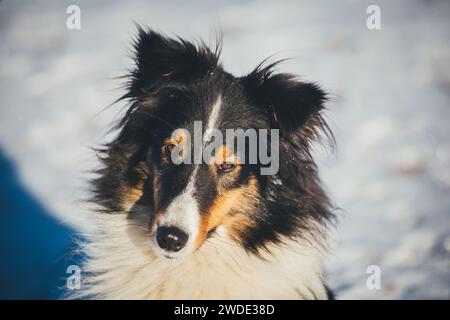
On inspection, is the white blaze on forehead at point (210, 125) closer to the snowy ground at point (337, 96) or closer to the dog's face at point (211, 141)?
the dog's face at point (211, 141)

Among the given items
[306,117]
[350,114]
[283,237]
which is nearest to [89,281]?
→ [283,237]

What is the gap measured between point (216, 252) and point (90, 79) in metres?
2.16

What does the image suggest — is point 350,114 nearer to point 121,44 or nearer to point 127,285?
point 121,44

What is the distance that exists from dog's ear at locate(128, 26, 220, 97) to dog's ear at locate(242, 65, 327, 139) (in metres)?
0.27

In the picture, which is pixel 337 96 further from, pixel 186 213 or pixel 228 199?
pixel 186 213

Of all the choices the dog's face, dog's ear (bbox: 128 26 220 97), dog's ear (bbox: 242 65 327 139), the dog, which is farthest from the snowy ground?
dog's ear (bbox: 242 65 327 139)

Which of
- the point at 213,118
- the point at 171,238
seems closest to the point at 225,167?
the point at 213,118

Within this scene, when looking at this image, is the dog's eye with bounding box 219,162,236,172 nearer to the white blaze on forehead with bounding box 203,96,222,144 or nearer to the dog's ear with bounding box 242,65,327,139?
the white blaze on forehead with bounding box 203,96,222,144

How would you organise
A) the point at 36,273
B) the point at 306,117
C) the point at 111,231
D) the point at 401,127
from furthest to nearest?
the point at 401,127, the point at 36,273, the point at 111,231, the point at 306,117

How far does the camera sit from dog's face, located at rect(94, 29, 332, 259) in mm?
2471

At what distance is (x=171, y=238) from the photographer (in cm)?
225

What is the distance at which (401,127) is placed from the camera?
3951 mm

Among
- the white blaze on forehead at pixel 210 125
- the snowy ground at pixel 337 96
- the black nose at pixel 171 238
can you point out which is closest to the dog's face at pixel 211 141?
the white blaze on forehead at pixel 210 125

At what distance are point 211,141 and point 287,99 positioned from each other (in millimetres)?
462
